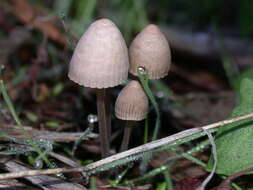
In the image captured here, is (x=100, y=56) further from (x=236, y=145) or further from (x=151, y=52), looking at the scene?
(x=236, y=145)

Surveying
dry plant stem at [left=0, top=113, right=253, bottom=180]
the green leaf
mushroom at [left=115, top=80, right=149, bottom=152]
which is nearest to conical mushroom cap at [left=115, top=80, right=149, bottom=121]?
mushroom at [left=115, top=80, right=149, bottom=152]

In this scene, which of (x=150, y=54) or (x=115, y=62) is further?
(x=150, y=54)

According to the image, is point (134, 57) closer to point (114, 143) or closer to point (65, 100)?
point (114, 143)

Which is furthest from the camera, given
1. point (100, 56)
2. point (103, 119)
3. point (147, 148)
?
point (103, 119)

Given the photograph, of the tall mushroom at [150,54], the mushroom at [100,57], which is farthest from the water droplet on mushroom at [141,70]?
the mushroom at [100,57]

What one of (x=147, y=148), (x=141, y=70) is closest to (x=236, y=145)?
(x=147, y=148)

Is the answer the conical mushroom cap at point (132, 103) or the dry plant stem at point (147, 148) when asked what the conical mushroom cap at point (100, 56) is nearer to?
the conical mushroom cap at point (132, 103)

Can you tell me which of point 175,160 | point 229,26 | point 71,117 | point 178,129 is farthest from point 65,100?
point 229,26

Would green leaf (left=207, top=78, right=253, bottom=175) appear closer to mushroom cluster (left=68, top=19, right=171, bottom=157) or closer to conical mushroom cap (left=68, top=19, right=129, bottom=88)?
mushroom cluster (left=68, top=19, right=171, bottom=157)
